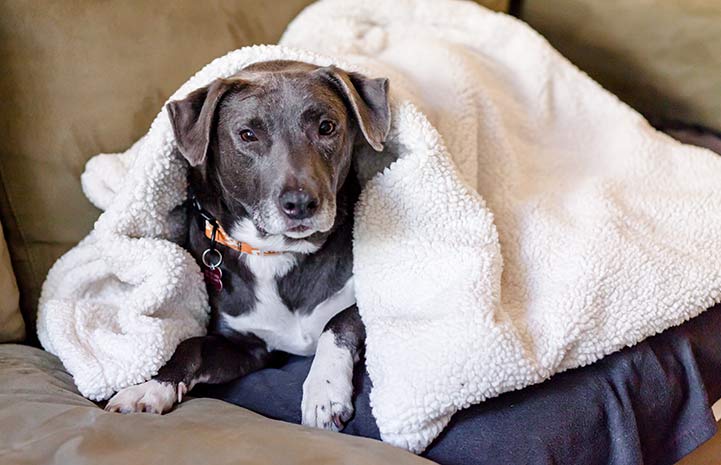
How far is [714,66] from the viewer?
210cm

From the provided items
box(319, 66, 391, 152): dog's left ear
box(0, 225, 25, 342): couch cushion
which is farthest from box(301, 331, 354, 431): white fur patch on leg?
box(0, 225, 25, 342): couch cushion

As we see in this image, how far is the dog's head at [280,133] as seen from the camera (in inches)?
57.6

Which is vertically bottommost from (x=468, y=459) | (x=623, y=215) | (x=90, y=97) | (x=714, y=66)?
(x=468, y=459)

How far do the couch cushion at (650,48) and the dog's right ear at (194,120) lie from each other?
1.21 m

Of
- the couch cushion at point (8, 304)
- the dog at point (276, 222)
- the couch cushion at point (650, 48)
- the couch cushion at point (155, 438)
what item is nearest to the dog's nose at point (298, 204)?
the dog at point (276, 222)

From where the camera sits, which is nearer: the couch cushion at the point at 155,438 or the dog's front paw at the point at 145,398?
the couch cushion at the point at 155,438

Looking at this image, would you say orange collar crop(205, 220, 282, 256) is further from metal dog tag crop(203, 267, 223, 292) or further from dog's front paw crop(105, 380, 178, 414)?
dog's front paw crop(105, 380, 178, 414)

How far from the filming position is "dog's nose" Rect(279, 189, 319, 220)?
1.42 m

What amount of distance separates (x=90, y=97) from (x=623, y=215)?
1.21 meters

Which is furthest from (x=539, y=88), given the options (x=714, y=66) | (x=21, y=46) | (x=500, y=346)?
(x=21, y=46)

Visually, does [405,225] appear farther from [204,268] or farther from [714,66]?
[714,66]

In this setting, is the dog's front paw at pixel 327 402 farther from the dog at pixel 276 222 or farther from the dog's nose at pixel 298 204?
the dog's nose at pixel 298 204

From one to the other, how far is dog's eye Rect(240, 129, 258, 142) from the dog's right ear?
6cm

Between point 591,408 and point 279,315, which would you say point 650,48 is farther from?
point 279,315
